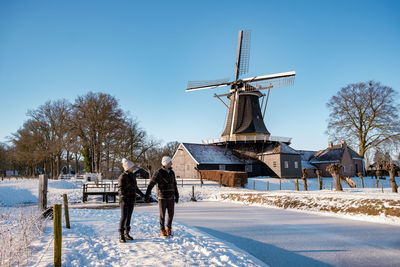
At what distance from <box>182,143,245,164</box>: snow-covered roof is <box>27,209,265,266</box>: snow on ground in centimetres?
2666

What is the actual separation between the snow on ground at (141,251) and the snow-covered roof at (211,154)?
87.5 feet

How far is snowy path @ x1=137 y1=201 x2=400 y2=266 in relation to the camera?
491cm

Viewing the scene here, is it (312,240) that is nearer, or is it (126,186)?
(126,186)

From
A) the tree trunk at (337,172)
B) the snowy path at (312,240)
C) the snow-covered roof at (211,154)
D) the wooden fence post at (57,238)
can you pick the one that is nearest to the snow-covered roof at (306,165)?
the snow-covered roof at (211,154)

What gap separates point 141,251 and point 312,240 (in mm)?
3935

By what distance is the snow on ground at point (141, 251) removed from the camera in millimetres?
4301

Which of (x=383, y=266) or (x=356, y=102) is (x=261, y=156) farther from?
(x=383, y=266)

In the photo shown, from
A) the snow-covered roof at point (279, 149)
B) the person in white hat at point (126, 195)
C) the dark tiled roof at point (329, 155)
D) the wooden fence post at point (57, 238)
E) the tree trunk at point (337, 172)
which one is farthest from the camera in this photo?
the dark tiled roof at point (329, 155)

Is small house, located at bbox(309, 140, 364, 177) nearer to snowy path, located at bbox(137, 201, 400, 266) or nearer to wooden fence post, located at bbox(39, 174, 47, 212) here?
snowy path, located at bbox(137, 201, 400, 266)

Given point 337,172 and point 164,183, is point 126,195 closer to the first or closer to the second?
point 164,183

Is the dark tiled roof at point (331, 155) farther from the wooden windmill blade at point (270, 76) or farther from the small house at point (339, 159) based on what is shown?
the wooden windmill blade at point (270, 76)

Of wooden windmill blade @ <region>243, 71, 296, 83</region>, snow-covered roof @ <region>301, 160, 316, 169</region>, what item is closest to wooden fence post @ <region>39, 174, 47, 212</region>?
wooden windmill blade @ <region>243, 71, 296, 83</region>

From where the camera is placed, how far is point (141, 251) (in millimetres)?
4867

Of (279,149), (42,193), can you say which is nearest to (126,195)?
(42,193)
